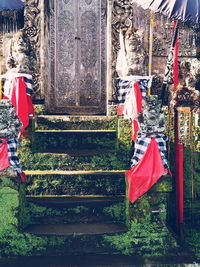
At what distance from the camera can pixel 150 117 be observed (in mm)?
5656

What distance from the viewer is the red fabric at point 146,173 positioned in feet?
18.3

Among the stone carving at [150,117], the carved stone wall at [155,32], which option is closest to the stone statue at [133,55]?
the carved stone wall at [155,32]

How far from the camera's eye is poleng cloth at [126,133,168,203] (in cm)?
558

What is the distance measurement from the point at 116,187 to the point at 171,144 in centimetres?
142

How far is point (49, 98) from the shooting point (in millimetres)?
8289

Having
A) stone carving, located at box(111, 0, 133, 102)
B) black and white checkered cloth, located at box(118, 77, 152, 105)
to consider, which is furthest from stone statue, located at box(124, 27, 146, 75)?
stone carving, located at box(111, 0, 133, 102)

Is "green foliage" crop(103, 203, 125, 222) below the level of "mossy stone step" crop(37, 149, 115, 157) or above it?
below

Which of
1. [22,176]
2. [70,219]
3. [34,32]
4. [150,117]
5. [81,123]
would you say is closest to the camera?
[150,117]

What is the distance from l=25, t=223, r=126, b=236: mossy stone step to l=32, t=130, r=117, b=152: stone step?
68.0 inches

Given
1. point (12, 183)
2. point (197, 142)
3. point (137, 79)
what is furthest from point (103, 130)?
point (12, 183)

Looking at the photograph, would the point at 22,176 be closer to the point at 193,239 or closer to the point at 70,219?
the point at 70,219

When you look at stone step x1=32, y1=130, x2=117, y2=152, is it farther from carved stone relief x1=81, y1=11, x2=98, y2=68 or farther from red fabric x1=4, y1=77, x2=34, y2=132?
carved stone relief x1=81, y1=11, x2=98, y2=68

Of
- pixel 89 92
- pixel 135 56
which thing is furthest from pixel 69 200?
pixel 89 92

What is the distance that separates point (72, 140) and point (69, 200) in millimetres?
1507
